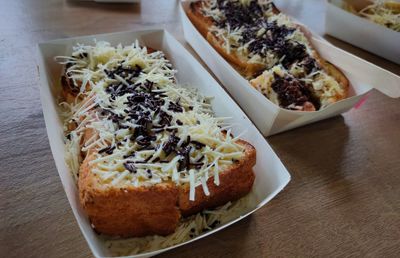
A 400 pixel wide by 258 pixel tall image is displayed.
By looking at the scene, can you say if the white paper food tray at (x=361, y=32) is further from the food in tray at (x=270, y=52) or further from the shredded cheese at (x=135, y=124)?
the shredded cheese at (x=135, y=124)

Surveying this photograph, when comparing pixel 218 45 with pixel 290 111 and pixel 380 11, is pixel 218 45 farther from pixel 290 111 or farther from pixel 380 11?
pixel 380 11

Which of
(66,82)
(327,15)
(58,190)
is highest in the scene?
(327,15)

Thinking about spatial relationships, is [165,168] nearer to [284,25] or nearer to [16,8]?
[284,25]

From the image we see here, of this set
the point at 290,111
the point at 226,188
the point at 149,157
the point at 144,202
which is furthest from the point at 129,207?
the point at 290,111

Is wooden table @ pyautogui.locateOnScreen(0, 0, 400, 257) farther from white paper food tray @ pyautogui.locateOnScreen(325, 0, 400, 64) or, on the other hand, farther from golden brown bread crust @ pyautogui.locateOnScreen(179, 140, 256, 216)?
white paper food tray @ pyautogui.locateOnScreen(325, 0, 400, 64)

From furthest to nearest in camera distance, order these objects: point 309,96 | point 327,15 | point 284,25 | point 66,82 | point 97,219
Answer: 1. point 327,15
2. point 284,25
3. point 309,96
4. point 66,82
5. point 97,219

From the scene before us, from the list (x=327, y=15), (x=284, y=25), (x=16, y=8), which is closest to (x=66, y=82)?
(x=16, y=8)

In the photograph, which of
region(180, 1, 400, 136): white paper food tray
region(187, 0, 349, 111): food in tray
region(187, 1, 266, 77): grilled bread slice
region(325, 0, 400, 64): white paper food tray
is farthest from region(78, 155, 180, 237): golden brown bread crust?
region(325, 0, 400, 64): white paper food tray
